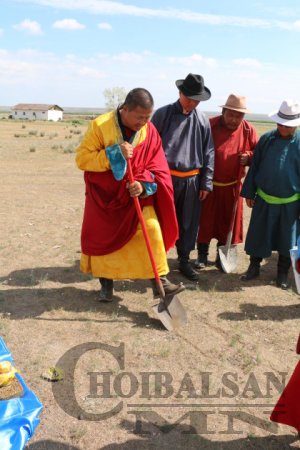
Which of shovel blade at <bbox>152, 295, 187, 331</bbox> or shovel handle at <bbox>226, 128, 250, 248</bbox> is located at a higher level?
shovel handle at <bbox>226, 128, 250, 248</bbox>

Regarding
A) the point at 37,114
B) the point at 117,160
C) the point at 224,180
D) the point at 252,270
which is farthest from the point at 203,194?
the point at 37,114


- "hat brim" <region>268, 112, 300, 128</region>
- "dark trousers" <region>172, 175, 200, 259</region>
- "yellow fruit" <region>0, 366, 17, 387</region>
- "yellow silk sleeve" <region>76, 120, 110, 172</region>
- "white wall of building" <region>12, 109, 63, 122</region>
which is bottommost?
"white wall of building" <region>12, 109, 63, 122</region>

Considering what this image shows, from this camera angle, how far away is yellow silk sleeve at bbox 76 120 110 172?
405cm

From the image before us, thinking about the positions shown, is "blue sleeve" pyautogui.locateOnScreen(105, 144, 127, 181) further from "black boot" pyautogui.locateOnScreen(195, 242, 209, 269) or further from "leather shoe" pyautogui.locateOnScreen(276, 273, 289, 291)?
"leather shoe" pyautogui.locateOnScreen(276, 273, 289, 291)

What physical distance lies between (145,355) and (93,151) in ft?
6.00

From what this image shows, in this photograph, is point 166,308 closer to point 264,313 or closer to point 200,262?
point 264,313

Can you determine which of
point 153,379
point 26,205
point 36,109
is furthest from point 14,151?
point 36,109

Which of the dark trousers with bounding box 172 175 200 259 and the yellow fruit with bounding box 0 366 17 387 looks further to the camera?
the dark trousers with bounding box 172 175 200 259

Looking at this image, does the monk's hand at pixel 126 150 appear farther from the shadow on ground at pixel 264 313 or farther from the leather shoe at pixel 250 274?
the leather shoe at pixel 250 274

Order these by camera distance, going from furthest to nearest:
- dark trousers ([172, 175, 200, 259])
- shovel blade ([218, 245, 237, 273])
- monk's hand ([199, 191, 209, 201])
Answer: shovel blade ([218, 245, 237, 273]) → monk's hand ([199, 191, 209, 201]) → dark trousers ([172, 175, 200, 259])

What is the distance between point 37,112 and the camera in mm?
89062

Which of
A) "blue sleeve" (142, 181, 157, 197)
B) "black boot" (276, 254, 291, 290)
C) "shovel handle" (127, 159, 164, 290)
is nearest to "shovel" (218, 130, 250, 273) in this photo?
"black boot" (276, 254, 291, 290)

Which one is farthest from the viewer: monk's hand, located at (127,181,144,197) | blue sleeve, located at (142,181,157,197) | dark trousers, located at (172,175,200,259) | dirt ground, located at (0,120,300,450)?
dark trousers, located at (172,175,200,259)

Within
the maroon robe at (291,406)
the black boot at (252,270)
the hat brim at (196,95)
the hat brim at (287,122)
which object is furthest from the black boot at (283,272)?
the maroon robe at (291,406)
